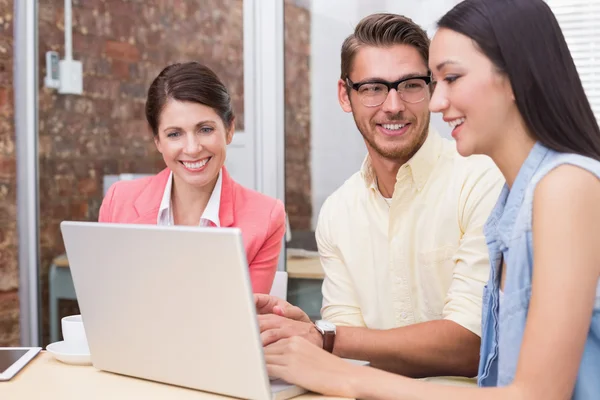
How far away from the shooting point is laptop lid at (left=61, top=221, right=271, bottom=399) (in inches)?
40.6

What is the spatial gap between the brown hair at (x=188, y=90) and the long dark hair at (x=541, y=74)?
1076mm

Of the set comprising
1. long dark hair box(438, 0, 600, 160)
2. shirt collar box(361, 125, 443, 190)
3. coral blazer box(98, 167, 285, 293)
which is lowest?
coral blazer box(98, 167, 285, 293)

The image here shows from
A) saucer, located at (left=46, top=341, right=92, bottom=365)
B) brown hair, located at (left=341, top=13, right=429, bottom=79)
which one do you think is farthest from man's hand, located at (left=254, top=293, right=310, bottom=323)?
brown hair, located at (left=341, top=13, right=429, bottom=79)

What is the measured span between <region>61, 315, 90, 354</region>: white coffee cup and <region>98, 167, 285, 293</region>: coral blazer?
616 mm

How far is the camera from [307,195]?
3.02m

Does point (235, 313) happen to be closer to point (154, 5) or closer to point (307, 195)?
point (307, 195)

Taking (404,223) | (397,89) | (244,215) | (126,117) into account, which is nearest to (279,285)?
(244,215)

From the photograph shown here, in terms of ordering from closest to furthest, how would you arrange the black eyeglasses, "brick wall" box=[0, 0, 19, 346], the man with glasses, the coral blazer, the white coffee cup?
1. the white coffee cup
2. the man with glasses
3. the black eyeglasses
4. the coral blazer
5. "brick wall" box=[0, 0, 19, 346]

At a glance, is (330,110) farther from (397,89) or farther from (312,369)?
(312,369)

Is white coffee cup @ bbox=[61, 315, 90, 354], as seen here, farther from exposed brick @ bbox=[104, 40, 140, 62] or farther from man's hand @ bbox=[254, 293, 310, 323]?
exposed brick @ bbox=[104, 40, 140, 62]

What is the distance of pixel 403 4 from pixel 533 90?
5.67 ft

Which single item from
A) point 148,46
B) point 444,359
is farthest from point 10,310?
point 444,359

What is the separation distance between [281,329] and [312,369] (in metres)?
0.17

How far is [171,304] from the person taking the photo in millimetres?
1105
